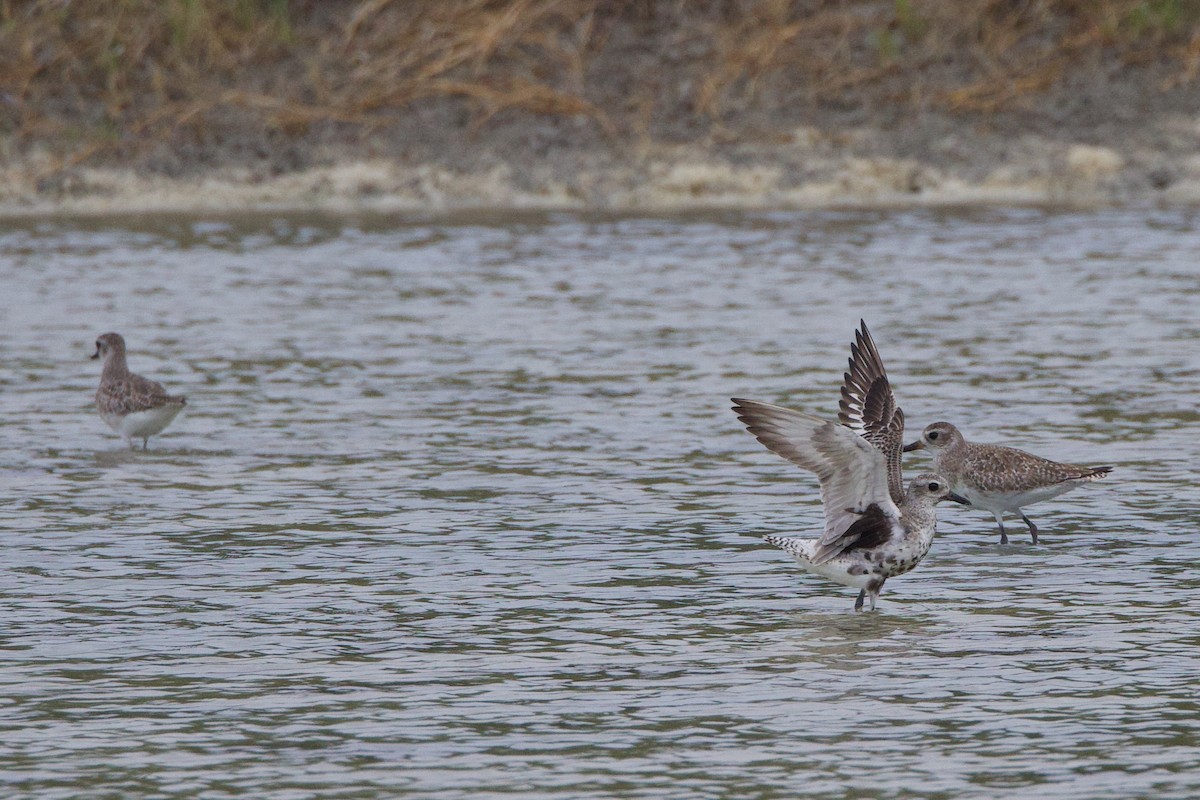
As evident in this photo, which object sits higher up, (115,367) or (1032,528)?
(115,367)

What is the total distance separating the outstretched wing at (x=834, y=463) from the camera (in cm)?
1077

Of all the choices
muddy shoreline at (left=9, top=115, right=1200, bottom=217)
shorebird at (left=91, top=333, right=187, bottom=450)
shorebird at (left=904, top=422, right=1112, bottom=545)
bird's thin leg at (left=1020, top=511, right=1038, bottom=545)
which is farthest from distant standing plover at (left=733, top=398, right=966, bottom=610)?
muddy shoreline at (left=9, top=115, right=1200, bottom=217)

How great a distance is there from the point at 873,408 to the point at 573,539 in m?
1.96

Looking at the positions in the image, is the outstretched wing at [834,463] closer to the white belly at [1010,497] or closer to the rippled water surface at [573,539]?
the rippled water surface at [573,539]

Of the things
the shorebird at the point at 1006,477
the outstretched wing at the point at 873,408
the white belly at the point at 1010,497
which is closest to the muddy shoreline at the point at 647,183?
the shorebird at the point at 1006,477

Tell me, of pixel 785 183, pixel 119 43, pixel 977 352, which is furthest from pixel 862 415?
pixel 119 43

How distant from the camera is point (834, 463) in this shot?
434 inches

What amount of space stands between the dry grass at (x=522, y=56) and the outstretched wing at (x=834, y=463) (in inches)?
735

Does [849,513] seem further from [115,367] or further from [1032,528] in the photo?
[115,367]

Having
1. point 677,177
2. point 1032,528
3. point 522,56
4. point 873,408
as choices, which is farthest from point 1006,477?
point 522,56

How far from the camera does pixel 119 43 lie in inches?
1222

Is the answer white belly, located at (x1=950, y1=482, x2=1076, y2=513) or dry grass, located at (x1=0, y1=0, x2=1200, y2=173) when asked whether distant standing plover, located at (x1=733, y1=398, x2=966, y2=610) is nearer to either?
white belly, located at (x1=950, y1=482, x2=1076, y2=513)

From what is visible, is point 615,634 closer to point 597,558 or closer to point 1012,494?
point 597,558

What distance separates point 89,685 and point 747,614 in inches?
129
